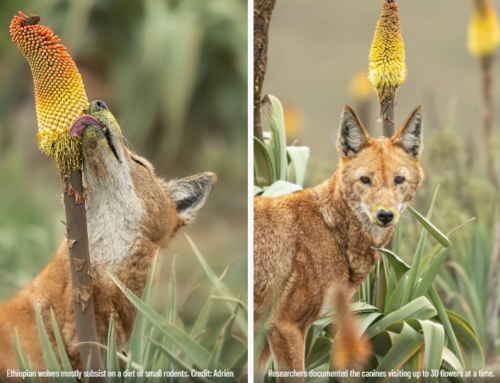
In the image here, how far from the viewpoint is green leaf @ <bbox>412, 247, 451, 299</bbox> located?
309 centimetres

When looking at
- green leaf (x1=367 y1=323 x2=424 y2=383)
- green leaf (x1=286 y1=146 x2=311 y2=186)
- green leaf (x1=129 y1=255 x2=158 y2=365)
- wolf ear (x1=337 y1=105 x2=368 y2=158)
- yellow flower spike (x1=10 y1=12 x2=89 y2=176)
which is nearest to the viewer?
yellow flower spike (x1=10 y1=12 x2=89 y2=176)

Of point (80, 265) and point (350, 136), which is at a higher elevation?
point (350, 136)

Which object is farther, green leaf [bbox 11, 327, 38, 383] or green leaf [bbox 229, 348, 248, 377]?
green leaf [bbox 229, 348, 248, 377]

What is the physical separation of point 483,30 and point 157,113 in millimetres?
2035

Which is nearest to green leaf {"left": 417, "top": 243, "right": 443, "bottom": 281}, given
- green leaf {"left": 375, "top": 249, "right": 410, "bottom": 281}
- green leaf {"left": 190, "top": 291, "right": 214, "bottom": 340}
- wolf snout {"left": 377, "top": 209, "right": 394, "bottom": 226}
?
green leaf {"left": 375, "top": 249, "right": 410, "bottom": 281}

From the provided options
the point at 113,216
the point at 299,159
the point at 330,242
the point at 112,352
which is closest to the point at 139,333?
the point at 112,352

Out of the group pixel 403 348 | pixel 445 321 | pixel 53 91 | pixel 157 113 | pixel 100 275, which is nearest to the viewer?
pixel 53 91

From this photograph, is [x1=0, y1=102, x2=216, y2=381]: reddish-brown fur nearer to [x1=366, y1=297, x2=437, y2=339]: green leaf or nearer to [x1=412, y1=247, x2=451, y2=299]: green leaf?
[x1=366, y1=297, x2=437, y2=339]: green leaf

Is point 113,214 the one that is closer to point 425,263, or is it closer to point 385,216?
point 385,216

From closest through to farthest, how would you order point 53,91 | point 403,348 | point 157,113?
point 53,91 → point 403,348 → point 157,113

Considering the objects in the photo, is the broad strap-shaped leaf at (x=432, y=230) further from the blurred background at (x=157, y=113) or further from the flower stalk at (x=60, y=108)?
the flower stalk at (x=60, y=108)

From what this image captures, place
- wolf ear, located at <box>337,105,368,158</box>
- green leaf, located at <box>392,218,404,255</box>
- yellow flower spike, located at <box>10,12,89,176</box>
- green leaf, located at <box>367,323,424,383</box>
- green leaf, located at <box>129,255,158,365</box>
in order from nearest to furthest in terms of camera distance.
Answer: yellow flower spike, located at <box>10,12,89,176</box>
green leaf, located at <box>129,255,158,365</box>
green leaf, located at <box>367,323,424,383</box>
wolf ear, located at <box>337,105,368,158</box>
green leaf, located at <box>392,218,404,255</box>

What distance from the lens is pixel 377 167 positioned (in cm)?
304

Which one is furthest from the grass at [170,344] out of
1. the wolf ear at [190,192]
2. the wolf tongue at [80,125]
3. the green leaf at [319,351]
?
the wolf tongue at [80,125]
